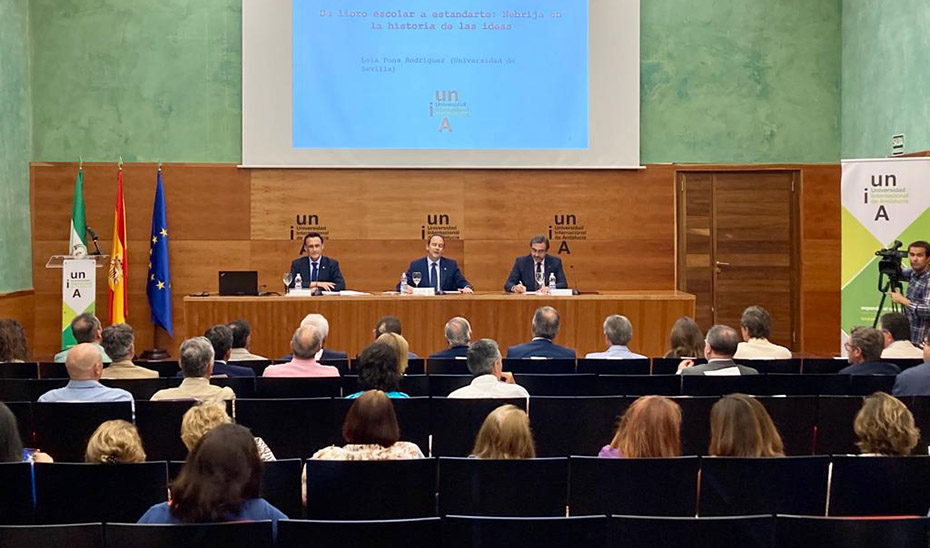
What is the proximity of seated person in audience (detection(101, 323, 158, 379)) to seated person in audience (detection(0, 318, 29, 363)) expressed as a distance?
941 mm

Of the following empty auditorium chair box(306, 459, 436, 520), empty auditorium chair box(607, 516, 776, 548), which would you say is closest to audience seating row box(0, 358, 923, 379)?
empty auditorium chair box(306, 459, 436, 520)

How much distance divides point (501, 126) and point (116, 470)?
Answer: 8.29m

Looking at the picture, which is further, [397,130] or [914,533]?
[397,130]

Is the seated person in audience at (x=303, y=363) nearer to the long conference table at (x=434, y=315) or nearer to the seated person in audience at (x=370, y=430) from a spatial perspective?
the seated person in audience at (x=370, y=430)

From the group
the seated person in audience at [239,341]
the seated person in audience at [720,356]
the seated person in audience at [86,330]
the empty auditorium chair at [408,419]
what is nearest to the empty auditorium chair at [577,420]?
the empty auditorium chair at [408,419]

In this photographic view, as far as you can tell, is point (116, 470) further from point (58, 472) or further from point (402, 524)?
point (402, 524)

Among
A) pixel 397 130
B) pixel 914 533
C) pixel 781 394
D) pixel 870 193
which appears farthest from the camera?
pixel 397 130

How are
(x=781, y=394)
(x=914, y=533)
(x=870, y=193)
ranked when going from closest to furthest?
(x=914, y=533), (x=781, y=394), (x=870, y=193)

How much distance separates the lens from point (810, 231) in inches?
459

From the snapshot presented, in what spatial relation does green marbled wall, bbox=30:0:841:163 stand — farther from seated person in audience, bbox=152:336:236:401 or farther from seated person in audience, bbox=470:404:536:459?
seated person in audience, bbox=470:404:536:459

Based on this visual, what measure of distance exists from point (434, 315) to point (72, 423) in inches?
183

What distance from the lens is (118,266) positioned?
35.4ft

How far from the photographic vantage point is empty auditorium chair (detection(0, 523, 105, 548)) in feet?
9.42

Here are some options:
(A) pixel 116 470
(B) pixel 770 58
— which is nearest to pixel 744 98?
(B) pixel 770 58
